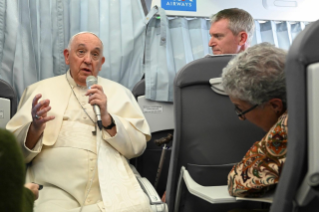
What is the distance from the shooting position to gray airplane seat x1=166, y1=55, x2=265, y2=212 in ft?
5.74

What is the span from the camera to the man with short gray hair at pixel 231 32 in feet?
8.35

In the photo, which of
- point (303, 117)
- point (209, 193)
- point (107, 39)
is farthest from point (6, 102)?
point (303, 117)

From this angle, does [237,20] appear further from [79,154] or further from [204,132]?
[79,154]

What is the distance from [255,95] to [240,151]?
0.62m

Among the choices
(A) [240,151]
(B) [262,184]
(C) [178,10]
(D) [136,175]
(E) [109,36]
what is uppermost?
(C) [178,10]

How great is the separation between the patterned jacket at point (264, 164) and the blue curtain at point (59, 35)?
5.72ft

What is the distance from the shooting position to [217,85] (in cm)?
176

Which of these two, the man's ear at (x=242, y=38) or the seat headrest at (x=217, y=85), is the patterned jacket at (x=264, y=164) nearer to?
the seat headrest at (x=217, y=85)

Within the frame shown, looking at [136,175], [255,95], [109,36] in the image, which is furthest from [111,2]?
[255,95]

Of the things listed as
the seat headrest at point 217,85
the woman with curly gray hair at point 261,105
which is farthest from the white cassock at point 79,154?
the woman with curly gray hair at point 261,105

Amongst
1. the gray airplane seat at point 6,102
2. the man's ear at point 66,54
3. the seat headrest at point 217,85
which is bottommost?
the gray airplane seat at point 6,102

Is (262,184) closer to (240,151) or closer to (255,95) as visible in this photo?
(255,95)

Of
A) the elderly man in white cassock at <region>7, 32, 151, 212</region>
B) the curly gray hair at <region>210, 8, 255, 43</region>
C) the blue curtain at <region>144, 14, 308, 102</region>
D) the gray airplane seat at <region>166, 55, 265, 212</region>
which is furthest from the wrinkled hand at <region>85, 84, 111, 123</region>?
the curly gray hair at <region>210, 8, 255, 43</region>

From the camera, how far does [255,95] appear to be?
1.20 meters
